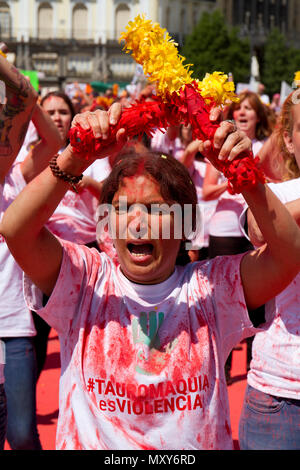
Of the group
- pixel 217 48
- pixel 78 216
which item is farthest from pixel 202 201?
pixel 217 48

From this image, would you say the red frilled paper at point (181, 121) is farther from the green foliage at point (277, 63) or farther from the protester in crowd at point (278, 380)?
the green foliage at point (277, 63)

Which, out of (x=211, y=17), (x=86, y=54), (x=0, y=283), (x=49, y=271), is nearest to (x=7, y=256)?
(x=0, y=283)

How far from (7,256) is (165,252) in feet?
3.87

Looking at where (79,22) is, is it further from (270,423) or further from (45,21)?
(270,423)

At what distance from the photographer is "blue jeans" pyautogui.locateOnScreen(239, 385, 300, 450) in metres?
2.17

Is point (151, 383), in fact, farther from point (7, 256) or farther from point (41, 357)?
point (41, 357)

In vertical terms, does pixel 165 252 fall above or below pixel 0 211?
above

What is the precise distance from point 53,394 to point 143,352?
126 inches

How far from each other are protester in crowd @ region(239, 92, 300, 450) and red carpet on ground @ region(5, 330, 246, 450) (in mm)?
1733

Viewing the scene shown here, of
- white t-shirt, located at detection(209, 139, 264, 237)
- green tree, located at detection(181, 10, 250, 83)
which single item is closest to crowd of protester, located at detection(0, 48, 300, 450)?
white t-shirt, located at detection(209, 139, 264, 237)

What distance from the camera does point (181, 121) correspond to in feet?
5.69

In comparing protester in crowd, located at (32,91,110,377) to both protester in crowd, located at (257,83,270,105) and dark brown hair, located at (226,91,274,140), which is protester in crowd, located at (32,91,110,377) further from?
protester in crowd, located at (257,83,270,105)

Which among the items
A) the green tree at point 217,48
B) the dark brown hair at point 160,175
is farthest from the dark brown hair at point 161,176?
the green tree at point 217,48

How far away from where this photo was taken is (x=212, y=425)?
1.81 m
